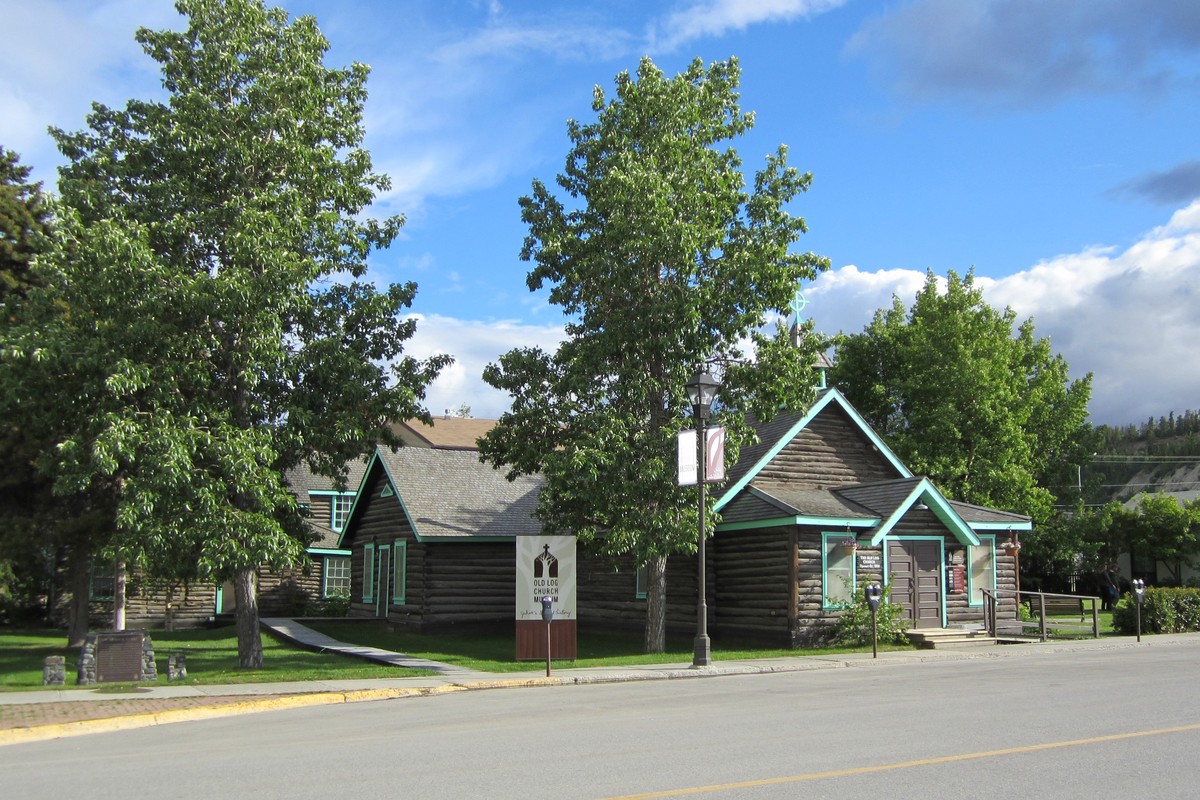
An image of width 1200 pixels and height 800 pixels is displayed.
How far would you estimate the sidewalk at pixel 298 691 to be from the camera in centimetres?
1302

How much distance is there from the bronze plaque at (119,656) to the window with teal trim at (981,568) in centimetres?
1929

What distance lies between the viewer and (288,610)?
38250 millimetres

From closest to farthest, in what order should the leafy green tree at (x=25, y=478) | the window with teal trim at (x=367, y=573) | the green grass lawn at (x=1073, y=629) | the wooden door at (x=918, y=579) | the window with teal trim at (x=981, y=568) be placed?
the leafy green tree at (x=25, y=478) < the wooden door at (x=918, y=579) < the window with teal trim at (x=981, y=568) < the green grass lawn at (x=1073, y=629) < the window with teal trim at (x=367, y=573)

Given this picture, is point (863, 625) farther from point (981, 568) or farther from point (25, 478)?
point (25, 478)

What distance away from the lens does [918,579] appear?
83.8 feet

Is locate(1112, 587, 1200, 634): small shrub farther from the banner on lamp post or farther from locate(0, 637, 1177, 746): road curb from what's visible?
the banner on lamp post

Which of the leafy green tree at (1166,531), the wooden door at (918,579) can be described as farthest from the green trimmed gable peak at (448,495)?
the leafy green tree at (1166,531)

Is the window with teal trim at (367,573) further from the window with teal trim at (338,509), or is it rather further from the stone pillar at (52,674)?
the stone pillar at (52,674)

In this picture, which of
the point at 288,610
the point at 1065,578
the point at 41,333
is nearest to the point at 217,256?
the point at 41,333

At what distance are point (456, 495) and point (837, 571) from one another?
1305cm

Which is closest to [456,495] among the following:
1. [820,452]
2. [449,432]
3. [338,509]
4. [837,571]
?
[338,509]

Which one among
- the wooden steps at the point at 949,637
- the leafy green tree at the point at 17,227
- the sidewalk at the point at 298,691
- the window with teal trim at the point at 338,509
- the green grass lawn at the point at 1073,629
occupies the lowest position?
the green grass lawn at the point at 1073,629

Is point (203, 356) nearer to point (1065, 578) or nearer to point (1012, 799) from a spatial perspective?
point (1012, 799)

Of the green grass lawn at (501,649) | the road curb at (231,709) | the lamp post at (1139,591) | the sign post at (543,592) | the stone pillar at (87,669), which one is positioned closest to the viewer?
the road curb at (231,709)
